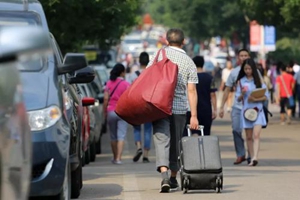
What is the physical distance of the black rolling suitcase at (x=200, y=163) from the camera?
41.4 ft

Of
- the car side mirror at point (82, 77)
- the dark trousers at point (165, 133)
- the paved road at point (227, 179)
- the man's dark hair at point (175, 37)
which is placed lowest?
the paved road at point (227, 179)

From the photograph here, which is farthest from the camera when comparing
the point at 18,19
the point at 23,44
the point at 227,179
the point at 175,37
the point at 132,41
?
the point at 132,41

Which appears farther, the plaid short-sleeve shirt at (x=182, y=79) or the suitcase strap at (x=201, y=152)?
the plaid short-sleeve shirt at (x=182, y=79)

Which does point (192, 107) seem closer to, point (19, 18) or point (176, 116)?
point (176, 116)

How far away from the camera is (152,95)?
12625 mm

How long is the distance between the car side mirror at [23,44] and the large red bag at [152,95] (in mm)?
7356

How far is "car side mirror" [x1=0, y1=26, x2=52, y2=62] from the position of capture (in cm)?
512

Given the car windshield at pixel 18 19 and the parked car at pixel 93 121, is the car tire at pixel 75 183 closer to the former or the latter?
the car windshield at pixel 18 19

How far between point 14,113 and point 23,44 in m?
0.73

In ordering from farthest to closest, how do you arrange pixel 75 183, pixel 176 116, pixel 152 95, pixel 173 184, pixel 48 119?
pixel 173 184 < pixel 176 116 < pixel 152 95 < pixel 75 183 < pixel 48 119

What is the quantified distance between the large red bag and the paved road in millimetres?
877

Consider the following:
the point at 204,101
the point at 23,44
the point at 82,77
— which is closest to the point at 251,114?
the point at 204,101

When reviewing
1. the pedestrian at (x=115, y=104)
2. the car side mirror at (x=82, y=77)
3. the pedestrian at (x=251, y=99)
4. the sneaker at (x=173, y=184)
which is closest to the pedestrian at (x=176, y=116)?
the sneaker at (x=173, y=184)

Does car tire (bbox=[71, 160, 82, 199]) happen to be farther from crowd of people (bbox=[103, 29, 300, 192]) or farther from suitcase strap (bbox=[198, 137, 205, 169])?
suitcase strap (bbox=[198, 137, 205, 169])
